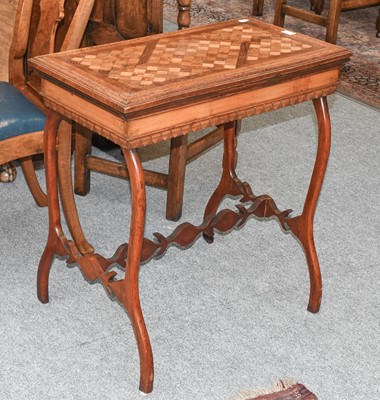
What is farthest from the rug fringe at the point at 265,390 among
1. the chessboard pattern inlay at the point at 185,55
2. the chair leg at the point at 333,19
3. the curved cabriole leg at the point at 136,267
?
the chair leg at the point at 333,19

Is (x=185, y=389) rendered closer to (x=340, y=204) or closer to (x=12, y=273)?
(x=12, y=273)

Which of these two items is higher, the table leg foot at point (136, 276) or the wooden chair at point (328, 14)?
the table leg foot at point (136, 276)

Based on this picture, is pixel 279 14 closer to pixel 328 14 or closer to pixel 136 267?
pixel 328 14

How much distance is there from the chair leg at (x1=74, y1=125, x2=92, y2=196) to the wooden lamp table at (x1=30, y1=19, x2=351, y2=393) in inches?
23.3

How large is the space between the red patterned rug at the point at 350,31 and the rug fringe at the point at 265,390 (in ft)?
7.97

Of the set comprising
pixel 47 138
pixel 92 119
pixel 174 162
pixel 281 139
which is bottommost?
pixel 281 139

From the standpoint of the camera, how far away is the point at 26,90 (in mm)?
2934

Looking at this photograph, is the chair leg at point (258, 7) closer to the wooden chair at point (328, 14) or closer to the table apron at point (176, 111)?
the wooden chair at point (328, 14)

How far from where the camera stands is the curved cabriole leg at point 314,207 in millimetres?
2531

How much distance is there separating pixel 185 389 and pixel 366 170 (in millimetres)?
1737

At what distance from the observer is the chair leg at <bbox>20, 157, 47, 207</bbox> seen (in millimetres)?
3260

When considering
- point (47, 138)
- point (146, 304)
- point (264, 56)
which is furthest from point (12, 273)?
point (264, 56)

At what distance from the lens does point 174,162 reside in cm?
322

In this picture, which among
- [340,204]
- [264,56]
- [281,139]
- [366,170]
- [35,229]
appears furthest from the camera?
[281,139]
